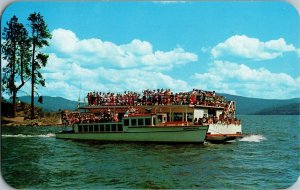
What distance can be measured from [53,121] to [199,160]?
1871 cm

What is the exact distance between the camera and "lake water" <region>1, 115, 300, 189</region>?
42.2ft

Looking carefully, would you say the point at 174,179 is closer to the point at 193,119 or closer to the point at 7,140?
the point at 193,119

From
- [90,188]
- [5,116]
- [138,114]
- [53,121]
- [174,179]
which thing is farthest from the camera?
[53,121]

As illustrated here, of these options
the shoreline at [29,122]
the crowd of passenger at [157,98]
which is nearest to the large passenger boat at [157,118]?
the crowd of passenger at [157,98]

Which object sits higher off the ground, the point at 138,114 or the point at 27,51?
the point at 27,51

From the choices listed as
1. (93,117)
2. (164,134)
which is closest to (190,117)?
(164,134)

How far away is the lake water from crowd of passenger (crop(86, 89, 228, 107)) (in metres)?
1.87

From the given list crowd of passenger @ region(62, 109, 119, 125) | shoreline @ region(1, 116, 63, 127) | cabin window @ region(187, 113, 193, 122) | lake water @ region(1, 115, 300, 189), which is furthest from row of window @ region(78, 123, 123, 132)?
shoreline @ region(1, 116, 63, 127)

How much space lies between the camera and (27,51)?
78.2 feet

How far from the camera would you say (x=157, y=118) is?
20281 millimetres

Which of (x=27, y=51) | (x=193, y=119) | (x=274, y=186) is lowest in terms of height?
(x=274, y=186)

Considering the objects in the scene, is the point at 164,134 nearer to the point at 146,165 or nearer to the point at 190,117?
the point at 190,117

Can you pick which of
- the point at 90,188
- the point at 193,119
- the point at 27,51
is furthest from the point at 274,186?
the point at 27,51

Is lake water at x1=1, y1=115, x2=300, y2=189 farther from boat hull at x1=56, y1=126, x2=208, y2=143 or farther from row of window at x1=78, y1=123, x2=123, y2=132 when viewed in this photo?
row of window at x1=78, y1=123, x2=123, y2=132
